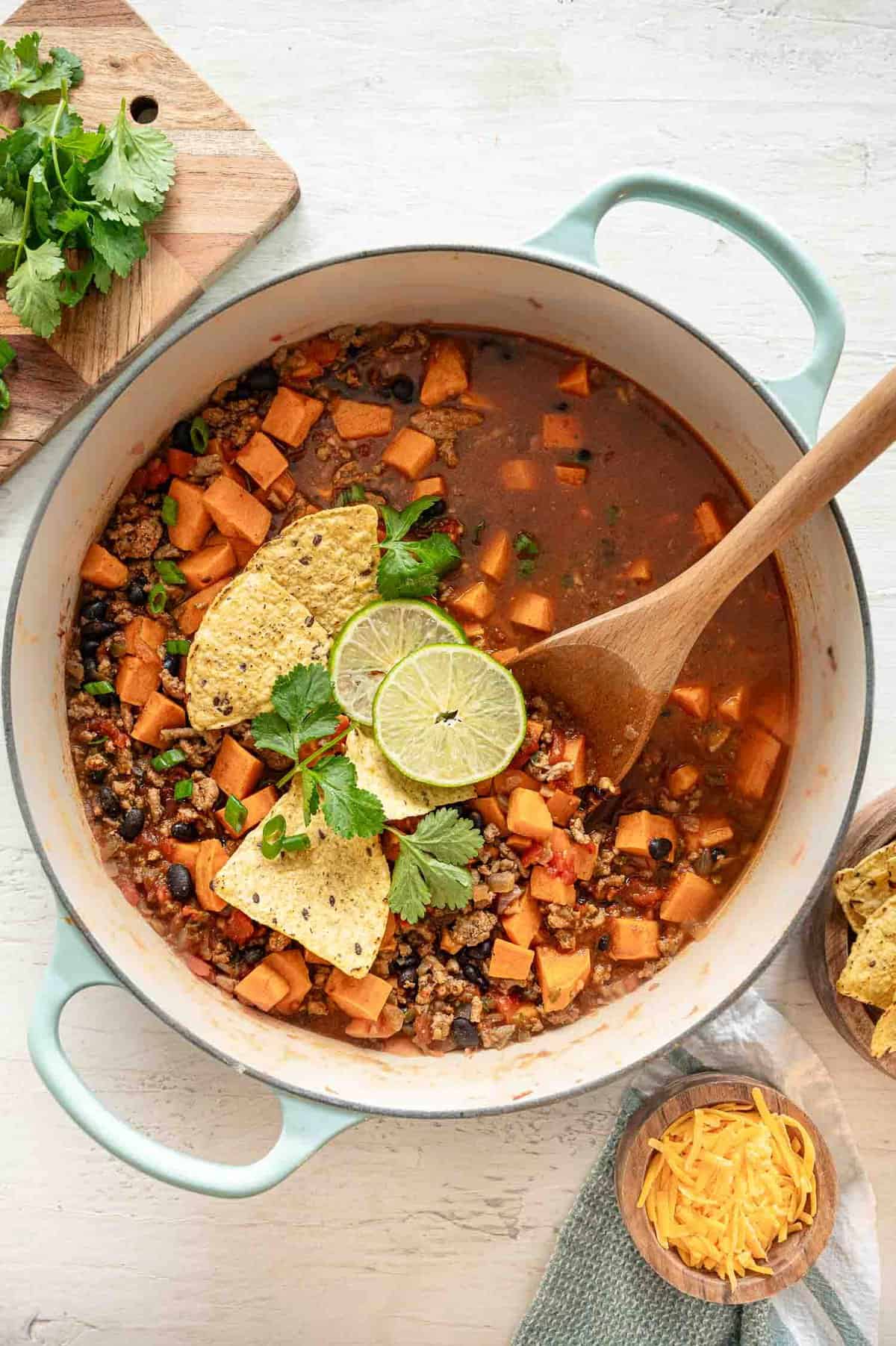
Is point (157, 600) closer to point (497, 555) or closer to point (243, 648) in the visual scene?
point (243, 648)

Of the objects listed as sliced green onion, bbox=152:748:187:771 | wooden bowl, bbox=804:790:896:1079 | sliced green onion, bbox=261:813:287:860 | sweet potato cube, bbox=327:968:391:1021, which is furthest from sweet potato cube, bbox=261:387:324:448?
wooden bowl, bbox=804:790:896:1079

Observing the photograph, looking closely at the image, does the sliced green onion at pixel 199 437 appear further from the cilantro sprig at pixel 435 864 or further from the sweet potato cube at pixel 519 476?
the cilantro sprig at pixel 435 864

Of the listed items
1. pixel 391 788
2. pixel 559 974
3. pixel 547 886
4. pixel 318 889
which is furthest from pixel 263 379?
pixel 559 974

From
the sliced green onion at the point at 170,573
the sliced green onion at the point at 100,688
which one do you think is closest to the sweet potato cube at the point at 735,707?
the sliced green onion at the point at 170,573

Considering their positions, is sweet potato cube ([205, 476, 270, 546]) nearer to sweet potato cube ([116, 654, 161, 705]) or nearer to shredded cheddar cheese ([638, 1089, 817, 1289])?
sweet potato cube ([116, 654, 161, 705])

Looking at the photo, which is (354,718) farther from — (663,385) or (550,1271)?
(550,1271)

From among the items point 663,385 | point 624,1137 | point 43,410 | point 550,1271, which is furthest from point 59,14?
point 550,1271
